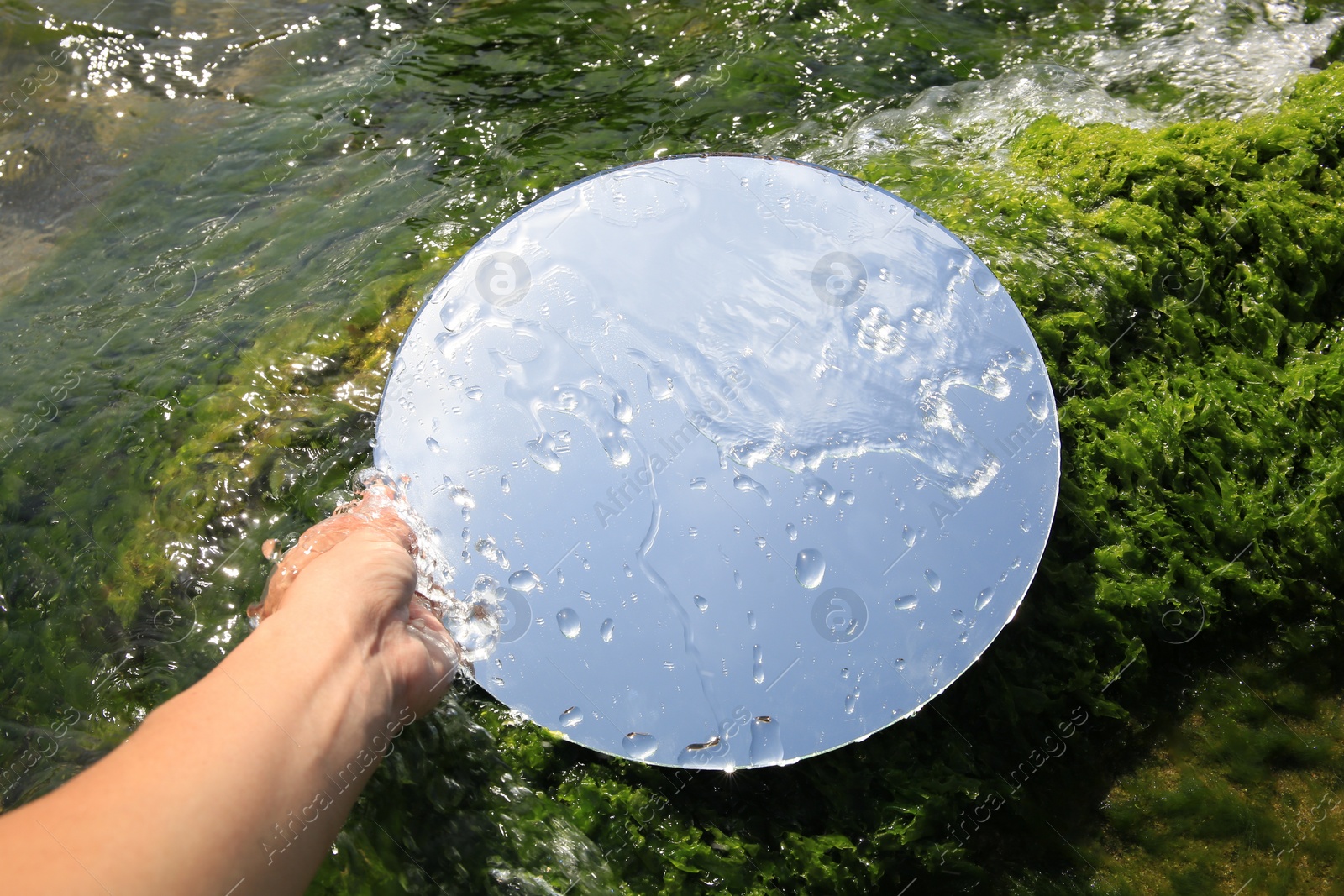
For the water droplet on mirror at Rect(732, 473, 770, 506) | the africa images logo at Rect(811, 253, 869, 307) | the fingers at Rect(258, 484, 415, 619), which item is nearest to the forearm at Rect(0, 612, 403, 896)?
the fingers at Rect(258, 484, 415, 619)

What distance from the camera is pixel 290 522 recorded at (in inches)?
114

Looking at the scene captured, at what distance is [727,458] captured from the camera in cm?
243

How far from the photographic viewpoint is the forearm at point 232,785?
1.30 m

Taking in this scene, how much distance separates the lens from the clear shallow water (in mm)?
2830

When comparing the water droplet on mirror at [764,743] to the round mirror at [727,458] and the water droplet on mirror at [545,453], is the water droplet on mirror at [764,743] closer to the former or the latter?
the round mirror at [727,458]

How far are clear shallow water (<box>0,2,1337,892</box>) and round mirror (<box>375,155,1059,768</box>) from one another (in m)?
0.58

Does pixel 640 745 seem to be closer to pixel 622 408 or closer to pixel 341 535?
pixel 622 408

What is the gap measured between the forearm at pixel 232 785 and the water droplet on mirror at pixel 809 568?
1.12 meters

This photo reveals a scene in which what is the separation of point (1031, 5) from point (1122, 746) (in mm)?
4135

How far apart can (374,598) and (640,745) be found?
0.81 meters

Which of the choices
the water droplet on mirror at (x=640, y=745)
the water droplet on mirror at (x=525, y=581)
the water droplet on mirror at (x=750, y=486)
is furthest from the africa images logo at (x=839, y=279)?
the water droplet on mirror at (x=640, y=745)

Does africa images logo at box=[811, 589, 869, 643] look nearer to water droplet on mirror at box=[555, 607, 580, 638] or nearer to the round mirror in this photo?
the round mirror

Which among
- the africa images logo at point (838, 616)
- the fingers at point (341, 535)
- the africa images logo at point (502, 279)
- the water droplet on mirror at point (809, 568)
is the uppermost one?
the africa images logo at point (502, 279)

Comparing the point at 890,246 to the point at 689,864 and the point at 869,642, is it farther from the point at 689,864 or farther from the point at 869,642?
the point at 689,864
